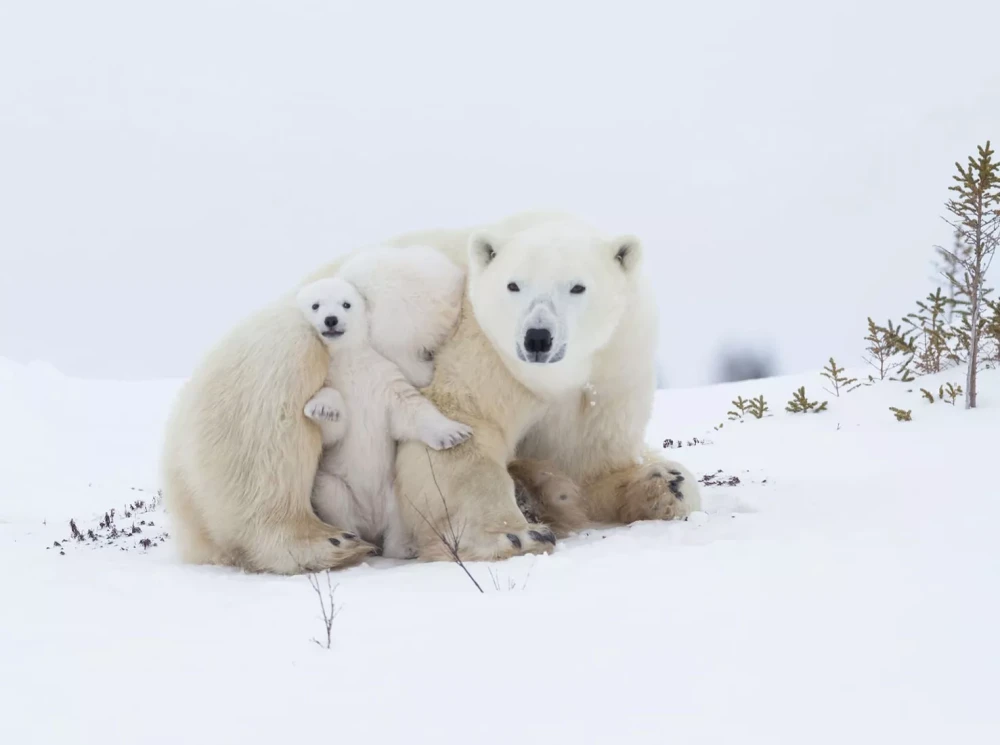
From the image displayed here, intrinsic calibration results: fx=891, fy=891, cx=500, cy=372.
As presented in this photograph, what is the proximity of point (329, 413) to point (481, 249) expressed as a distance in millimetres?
1059

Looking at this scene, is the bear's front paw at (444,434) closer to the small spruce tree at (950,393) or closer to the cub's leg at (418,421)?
the cub's leg at (418,421)

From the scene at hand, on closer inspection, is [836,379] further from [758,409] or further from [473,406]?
[473,406]

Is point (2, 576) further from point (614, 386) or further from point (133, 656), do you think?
point (614, 386)

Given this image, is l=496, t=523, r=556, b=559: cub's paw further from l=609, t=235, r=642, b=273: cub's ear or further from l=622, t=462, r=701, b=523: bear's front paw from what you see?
l=609, t=235, r=642, b=273: cub's ear

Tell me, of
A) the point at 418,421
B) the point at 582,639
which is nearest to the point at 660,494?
the point at 418,421

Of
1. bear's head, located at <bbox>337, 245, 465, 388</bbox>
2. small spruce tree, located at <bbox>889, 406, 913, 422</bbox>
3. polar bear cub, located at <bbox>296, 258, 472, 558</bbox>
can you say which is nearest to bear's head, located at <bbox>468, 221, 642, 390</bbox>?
bear's head, located at <bbox>337, 245, 465, 388</bbox>

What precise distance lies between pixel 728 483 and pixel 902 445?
1.62 meters

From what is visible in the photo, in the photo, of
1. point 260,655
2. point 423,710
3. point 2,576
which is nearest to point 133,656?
point 260,655

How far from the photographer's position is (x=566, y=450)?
4.73 metres

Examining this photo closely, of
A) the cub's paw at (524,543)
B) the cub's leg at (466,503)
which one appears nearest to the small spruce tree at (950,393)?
the cub's leg at (466,503)

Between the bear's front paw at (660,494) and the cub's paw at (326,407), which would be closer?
the cub's paw at (326,407)

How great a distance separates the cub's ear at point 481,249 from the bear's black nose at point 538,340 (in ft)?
2.24

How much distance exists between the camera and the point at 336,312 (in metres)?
4.29

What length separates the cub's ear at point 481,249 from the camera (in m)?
4.23
